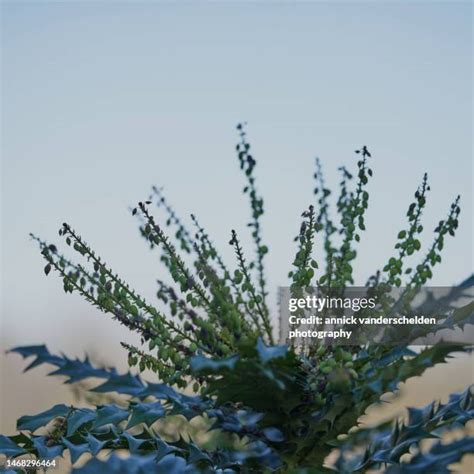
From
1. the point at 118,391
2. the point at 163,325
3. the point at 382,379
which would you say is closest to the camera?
the point at 382,379

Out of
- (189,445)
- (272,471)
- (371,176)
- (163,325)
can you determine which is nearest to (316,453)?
(272,471)

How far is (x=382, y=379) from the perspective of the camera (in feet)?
3.83

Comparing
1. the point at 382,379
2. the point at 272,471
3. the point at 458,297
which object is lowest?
the point at 272,471

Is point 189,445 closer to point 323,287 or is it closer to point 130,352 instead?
point 130,352

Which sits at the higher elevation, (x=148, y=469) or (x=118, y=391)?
(x=118, y=391)

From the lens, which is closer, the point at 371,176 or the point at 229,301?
the point at 229,301

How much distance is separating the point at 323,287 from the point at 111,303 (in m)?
0.31

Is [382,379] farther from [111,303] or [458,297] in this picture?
[111,303]

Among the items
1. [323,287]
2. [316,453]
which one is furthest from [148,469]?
[323,287]

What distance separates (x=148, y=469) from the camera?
4.13ft

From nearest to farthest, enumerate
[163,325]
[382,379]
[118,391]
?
[382,379]
[163,325]
[118,391]

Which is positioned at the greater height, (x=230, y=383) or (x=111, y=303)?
(x=111, y=303)

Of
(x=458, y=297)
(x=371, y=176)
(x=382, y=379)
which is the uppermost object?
(x=371, y=176)

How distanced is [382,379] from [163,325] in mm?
330
